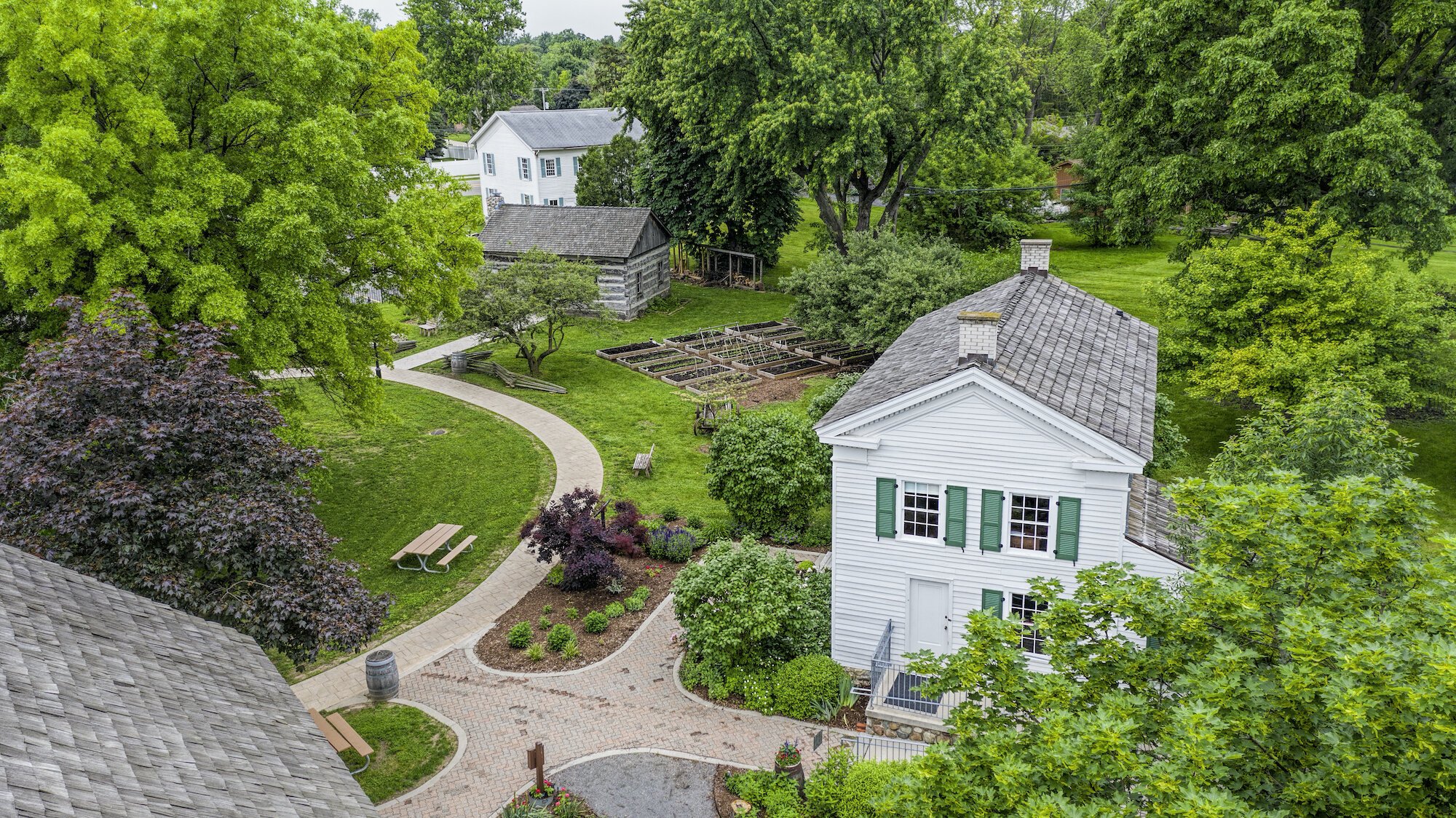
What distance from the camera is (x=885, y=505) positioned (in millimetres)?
20109

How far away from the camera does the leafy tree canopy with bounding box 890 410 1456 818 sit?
8508 millimetres

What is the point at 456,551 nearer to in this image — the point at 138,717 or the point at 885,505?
the point at 885,505

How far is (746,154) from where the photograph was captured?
4909cm

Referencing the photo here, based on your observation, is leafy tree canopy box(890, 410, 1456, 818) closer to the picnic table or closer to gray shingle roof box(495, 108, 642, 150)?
the picnic table

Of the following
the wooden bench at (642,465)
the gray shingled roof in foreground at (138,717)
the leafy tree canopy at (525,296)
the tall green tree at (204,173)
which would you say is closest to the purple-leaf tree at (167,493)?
the gray shingled roof in foreground at (138,717)

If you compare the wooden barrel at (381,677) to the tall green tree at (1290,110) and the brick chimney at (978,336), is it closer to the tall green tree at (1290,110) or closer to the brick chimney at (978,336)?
the brick chimney at (978,336)

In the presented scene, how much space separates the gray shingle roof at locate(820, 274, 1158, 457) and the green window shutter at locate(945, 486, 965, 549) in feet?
7.53

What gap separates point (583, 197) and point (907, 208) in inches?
808

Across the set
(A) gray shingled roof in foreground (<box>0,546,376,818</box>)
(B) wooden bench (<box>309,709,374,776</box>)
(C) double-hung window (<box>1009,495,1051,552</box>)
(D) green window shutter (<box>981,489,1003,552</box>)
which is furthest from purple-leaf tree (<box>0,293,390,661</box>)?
(C) double-hung window (<box>1009,495,1051,552</box>)

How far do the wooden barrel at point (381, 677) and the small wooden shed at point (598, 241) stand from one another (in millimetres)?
30554

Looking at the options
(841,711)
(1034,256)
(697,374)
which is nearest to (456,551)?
(841,711)

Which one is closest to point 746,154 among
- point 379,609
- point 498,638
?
point 498,638

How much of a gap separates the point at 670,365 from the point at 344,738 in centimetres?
2715

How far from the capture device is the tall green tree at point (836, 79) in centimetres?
4297
